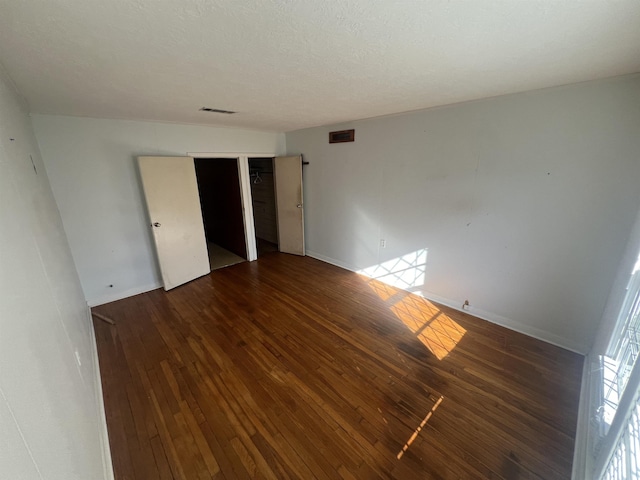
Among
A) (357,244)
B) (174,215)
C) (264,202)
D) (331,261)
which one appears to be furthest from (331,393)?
(264,202)

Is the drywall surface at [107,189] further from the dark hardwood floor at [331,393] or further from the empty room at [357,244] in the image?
the dark hardwood floor at [331,393]

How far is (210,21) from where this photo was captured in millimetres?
1064

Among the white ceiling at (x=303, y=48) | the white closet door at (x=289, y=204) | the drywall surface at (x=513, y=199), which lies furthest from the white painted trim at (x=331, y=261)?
the white ceiling at (x=303, y=48)

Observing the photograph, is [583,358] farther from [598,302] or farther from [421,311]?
[421,311]

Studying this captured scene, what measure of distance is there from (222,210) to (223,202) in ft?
0.67

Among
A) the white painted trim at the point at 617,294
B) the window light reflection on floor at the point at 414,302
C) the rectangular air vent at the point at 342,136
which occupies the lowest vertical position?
the window light reflection on floor at the point at 414,302

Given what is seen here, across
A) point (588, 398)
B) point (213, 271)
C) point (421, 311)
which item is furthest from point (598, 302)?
point (213, 271)

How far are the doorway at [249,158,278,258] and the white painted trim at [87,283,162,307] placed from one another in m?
1.93

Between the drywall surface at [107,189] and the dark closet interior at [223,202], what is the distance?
914 mm

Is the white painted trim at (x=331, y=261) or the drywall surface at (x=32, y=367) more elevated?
the drywall surface at (x=32, y=367)

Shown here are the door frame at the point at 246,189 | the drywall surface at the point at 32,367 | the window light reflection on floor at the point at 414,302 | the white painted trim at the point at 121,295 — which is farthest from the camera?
the door frame at the point at 246,189

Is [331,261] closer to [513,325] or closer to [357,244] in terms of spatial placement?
[357,244]

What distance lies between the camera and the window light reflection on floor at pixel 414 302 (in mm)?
2543

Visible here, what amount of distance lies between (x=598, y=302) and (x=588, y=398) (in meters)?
0.84
